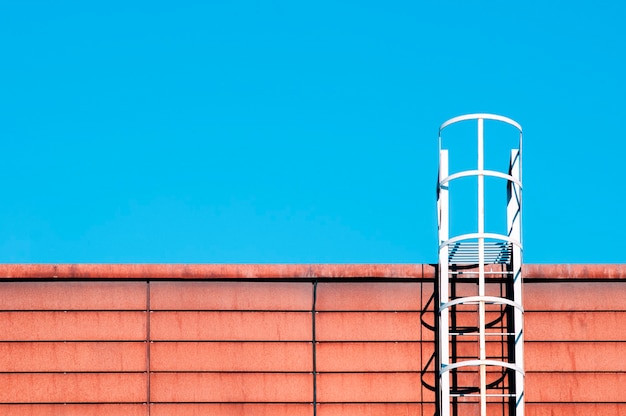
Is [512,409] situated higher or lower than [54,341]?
lower

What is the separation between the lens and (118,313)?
19281 mm

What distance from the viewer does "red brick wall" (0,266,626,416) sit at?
19.0 metres

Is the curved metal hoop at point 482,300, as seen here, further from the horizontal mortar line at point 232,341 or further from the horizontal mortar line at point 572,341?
the horizontal mortar line at point 232,341

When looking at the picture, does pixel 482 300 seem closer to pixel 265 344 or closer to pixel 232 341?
pixel 265 344

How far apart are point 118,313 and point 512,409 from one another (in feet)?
A: 26.3

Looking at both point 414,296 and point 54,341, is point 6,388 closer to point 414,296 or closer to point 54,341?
point 54,341

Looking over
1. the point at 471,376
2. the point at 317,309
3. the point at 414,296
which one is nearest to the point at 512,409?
the point at 471,376

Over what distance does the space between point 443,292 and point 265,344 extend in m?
3.74

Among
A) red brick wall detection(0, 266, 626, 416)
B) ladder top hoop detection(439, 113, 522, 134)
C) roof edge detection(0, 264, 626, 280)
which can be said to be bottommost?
red brick wall detection(0, 266, 626, 416)

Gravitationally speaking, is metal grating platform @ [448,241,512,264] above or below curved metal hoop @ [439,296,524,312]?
above

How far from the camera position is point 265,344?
19219mm

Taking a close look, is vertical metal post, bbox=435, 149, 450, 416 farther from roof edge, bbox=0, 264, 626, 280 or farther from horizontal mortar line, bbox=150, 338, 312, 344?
horizontal mortar line, bbox=150, 338, 312, 344

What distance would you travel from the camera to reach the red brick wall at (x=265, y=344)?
19.0m

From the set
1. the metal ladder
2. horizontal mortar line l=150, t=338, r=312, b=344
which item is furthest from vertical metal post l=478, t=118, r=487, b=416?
horizontal mortar line l=150, t=338, r=312, b=344
